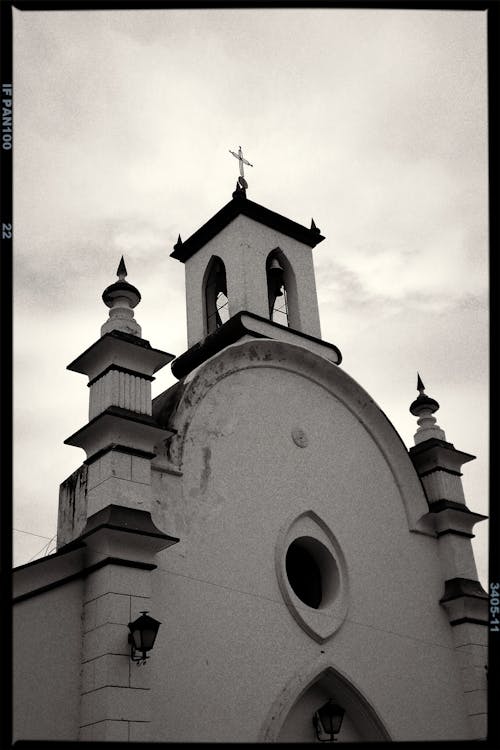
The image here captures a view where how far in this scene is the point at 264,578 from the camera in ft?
37.7

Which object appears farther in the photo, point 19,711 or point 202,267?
point 202,267

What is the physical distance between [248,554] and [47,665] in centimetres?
333

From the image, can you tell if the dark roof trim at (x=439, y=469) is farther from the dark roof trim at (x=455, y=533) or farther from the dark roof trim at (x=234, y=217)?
the dark roof trim at (x=234, y=217)

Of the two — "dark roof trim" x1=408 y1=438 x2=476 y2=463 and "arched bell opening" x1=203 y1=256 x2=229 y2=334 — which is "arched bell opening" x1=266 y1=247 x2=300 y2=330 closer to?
"arched bell opening" x1=203 y1=256 x2=229 y2=334

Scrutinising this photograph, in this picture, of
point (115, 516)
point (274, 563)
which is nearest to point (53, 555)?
point (115, 516)

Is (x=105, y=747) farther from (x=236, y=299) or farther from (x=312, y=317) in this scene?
(x=312, y=317)

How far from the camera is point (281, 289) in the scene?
17.0m

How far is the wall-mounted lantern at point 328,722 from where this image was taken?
11.2 m

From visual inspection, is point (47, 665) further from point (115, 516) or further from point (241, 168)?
point (241, 168)

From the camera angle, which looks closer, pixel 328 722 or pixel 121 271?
pixel 328 722

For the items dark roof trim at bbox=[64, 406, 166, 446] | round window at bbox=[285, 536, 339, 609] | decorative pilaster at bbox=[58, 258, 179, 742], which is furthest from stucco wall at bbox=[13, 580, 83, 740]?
round window at bbox=[285, 536, 339, 609]
